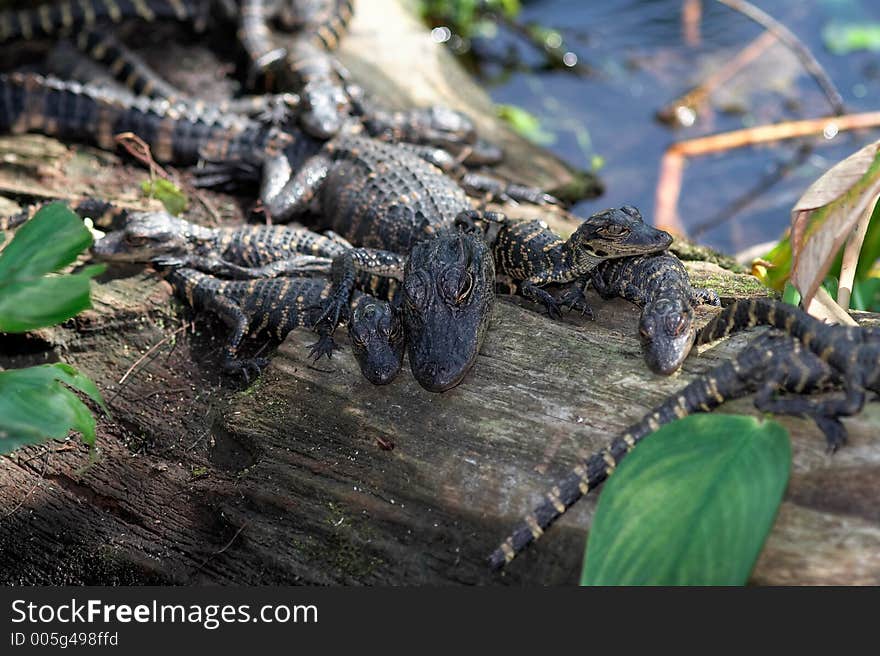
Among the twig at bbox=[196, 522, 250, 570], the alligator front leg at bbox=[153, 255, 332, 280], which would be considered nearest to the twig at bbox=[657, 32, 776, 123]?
the alligator front leg at bbox=[153, 255, 332, 280]

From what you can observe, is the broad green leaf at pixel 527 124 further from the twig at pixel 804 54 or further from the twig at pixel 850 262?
the twig at pixel 850 262

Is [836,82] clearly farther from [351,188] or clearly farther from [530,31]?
[351,188]

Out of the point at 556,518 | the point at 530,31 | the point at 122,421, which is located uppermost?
the point at 530,31

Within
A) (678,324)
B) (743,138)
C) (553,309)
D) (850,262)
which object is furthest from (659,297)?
(743,138)

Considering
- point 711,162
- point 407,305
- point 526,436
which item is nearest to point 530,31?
point 711,162

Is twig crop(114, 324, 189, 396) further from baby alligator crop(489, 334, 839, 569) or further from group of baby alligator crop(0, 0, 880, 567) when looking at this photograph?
baby alligator crop(489, 334, 839, 569)

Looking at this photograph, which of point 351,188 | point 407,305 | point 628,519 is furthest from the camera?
point 351,188
